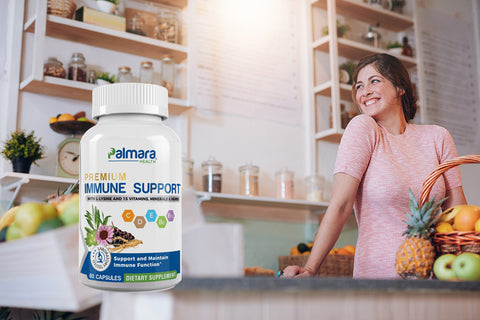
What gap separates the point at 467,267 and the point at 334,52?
192 centimetres

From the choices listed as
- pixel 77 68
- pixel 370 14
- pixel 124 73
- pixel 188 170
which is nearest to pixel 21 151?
pixel 77 68

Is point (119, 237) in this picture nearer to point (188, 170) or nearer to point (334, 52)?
point (188, 170)

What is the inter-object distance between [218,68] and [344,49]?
0.71 metres

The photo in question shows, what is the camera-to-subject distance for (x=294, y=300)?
506mm

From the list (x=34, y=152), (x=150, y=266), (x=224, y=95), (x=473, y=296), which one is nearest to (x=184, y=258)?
(x=150, y=266)

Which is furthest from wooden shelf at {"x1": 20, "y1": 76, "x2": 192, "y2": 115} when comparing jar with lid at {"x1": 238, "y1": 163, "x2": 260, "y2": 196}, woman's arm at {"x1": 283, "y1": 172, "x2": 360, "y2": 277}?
woman's arm at {"x1": 283, "y1": 172, "x2": 360, "y2": 277}

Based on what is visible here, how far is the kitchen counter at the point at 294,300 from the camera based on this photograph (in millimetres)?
428

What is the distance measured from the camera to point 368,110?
1001 mm

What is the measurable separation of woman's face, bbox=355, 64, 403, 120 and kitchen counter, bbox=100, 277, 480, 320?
0.41 m

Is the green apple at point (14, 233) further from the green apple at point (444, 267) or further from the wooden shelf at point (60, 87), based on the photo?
the wooden shelf at point (60, 87)

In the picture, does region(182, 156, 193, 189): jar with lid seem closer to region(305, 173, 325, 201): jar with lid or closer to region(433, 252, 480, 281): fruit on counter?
region(305, 173, 325, 201): jar with lid

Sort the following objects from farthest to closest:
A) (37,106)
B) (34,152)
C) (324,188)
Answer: (324,188)
(37,106)
(34,152)

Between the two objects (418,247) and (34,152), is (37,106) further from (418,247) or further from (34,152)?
(418,247)

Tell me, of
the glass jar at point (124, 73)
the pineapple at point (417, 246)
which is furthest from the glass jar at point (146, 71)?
the pineapple at point (417, 246)
